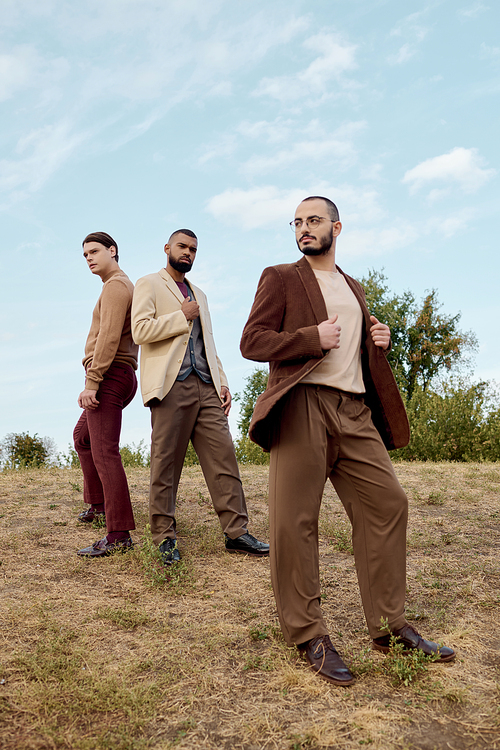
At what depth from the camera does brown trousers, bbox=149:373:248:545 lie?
4.62 m

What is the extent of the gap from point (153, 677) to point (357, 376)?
6.01 ft

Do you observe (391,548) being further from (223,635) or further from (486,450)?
(486,450)

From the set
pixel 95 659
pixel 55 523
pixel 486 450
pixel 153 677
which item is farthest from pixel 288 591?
pixel 486 450

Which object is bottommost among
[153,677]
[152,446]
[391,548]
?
[153,677]

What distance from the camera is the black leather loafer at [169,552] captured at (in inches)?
175

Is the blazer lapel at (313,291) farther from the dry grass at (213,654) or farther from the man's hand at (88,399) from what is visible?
the man's hand at (88,399)

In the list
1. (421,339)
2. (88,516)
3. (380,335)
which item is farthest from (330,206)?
(421,339)

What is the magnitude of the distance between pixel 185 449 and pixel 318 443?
1.97 metres

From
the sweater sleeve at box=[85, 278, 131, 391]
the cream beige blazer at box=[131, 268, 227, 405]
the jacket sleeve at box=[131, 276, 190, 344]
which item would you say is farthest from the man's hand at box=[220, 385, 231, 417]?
the sweater sleeve at box=[85, 278, 131, 391]

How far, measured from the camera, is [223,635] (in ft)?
11.2

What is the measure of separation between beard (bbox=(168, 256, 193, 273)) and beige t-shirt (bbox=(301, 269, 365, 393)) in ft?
6.04

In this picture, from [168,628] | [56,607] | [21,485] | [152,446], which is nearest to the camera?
[168,628]

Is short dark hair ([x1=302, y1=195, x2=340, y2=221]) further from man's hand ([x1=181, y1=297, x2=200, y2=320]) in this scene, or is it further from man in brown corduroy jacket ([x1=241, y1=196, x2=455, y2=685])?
man's hand ([x1=181, y1=297, x2=200, y2=320])

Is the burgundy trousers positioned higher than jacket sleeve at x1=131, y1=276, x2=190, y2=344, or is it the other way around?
jacket sleeve at x1=131, y1=276, x2=190, y2=344
